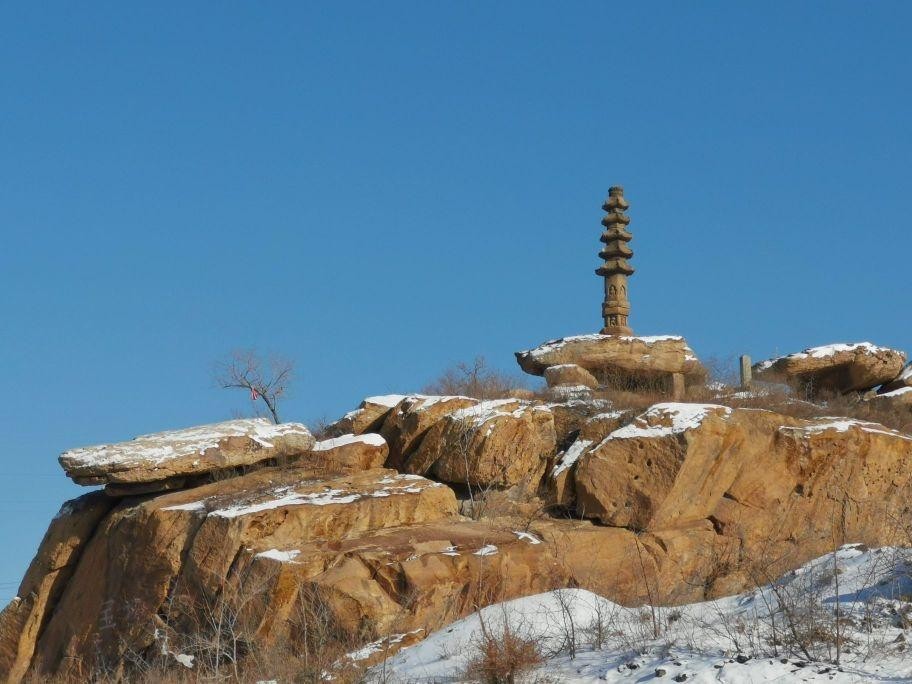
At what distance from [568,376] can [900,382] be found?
7.90 meters

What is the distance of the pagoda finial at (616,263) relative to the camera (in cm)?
2964

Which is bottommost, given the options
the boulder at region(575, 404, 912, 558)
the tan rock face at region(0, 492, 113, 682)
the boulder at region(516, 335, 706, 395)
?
the tan rock face at region(0, 492, 113, 682)

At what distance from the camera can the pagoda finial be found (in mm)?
29641

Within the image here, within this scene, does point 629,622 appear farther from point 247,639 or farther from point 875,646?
point 247,639

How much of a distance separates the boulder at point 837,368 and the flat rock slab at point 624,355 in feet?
7.52

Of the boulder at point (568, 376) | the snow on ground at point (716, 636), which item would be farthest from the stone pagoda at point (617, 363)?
the snow on ground at point (716, 636)

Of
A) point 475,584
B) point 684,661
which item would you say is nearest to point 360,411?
point 475,584

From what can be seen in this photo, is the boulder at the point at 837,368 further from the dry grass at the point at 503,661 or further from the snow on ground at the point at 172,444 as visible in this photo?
the dry grass at the point at 503,661

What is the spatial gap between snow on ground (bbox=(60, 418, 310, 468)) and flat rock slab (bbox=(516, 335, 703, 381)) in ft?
26.4

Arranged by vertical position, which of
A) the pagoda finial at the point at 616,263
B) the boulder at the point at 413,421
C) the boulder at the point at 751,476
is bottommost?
the boulder at the point at 751,476

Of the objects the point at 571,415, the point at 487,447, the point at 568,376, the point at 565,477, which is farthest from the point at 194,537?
the point at 568,376

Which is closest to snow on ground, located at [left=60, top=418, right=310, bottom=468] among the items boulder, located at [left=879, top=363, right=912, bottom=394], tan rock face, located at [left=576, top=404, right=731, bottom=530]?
→ tan rock face, located at [left=576, top=404, right=731, bottom=530]

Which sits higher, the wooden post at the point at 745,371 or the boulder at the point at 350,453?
the wooden post at the point at 745,371

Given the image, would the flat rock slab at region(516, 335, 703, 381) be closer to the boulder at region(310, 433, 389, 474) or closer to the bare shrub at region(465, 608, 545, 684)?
the boulder at region(310, 433, 389, 474)
